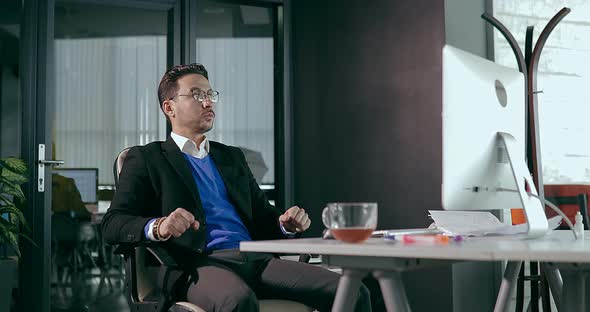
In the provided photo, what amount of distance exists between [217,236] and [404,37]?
79.1 inches

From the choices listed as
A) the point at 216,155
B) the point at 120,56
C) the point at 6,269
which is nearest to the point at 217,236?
the point at 216,155

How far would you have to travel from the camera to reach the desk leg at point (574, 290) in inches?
68.9

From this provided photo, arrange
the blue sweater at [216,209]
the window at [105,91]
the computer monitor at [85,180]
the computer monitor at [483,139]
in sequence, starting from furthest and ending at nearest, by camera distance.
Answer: the window at [105,91] → the computer monitor at [85,180] → the blue sweater at [216,209] → the computer monitor at [483,139]

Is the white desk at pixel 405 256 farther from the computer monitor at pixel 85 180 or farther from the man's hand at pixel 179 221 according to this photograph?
the computer monitor at pixel 85 180

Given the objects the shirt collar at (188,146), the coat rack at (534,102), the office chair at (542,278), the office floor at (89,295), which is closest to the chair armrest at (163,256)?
the shirt collar at (188,146)

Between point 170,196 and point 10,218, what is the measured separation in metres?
1.94

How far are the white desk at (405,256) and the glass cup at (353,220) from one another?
24 millimetres

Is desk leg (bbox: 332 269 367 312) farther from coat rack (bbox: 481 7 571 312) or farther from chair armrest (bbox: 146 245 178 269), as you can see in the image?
coat rack (bbox: 481 7 571 312)

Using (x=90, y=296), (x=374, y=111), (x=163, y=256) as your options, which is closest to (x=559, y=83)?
(x=374, y=111)

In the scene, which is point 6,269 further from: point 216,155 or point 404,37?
point 404,37

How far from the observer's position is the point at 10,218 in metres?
3.95

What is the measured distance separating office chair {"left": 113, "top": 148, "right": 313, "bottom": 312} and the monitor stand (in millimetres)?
800

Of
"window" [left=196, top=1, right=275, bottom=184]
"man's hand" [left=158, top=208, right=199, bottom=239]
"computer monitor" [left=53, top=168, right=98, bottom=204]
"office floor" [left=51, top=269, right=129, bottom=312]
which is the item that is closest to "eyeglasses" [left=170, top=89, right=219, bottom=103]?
"man's hand" [left=158, top=208, right=199, bottom=239]

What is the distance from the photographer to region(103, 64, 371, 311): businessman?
2.13m
